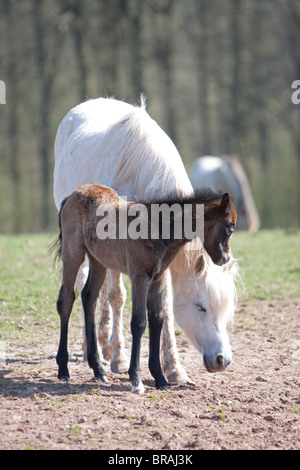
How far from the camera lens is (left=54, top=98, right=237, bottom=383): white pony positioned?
14.5ft

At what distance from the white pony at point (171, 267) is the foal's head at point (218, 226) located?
0.31 meters

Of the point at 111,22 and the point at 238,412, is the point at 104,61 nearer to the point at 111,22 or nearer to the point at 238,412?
the point at 111,22

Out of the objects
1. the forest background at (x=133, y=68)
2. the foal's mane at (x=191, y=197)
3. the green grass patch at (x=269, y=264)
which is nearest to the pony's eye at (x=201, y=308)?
the foal's mane at (x=191, y=197)

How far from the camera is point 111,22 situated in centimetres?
2089

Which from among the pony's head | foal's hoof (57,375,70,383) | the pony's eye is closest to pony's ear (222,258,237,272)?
the pony's head

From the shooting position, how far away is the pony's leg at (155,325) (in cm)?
428

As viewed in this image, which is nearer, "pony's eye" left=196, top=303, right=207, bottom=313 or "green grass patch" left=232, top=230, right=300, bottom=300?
"pony's eye" left=196, top=303, right=207, bottom=313

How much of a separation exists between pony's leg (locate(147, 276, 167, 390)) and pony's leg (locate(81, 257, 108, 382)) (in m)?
0.40

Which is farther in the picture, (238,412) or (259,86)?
(259,86)

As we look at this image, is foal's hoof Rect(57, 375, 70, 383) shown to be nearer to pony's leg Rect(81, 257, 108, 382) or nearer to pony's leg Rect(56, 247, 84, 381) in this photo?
pony's leg Rect(56, 247, 84, 381)

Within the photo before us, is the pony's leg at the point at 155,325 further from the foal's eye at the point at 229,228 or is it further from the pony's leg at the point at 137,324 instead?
the foal's eye at the point at 229,228

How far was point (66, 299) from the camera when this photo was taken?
14.8 ft

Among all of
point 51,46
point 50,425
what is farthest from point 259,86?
point 50,425
